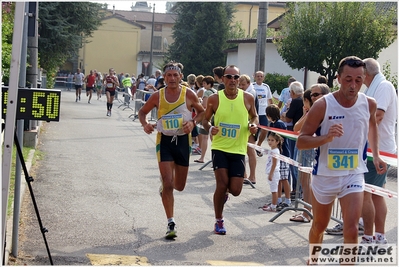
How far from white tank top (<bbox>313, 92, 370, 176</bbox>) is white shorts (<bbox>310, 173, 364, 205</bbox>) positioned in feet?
0.15

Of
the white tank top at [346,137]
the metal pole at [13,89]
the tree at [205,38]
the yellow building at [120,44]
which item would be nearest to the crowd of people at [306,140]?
the white tank top at [346,137]

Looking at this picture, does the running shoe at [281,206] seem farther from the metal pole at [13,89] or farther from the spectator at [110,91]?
the spectator at [110,91]

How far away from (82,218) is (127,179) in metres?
3.64

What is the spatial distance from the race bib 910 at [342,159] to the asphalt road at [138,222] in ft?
4.95

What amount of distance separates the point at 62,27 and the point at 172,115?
73.3 feet

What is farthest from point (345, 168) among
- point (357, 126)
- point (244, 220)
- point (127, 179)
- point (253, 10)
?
point (253, 10)

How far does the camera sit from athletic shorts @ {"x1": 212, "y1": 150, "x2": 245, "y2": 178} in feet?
28.3

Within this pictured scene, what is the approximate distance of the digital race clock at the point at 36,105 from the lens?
6.55 metres

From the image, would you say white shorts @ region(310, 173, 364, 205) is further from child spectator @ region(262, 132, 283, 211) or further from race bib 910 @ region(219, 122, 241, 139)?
child spectator @ region(262, 132, 283, 211)

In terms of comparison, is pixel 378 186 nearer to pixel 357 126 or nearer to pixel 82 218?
pixel 357 126

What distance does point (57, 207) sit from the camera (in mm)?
9586

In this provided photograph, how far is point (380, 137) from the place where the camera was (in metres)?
7.77

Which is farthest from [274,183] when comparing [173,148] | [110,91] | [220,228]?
[110,91]

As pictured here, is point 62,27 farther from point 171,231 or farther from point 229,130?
point 171,231
